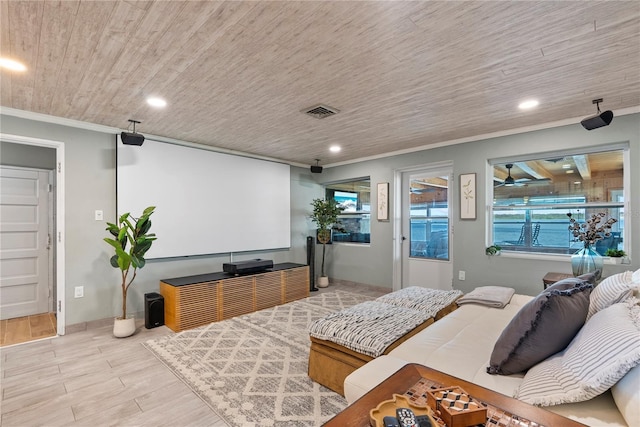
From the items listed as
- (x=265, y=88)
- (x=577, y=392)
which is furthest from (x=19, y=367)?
(x=577, y=392)

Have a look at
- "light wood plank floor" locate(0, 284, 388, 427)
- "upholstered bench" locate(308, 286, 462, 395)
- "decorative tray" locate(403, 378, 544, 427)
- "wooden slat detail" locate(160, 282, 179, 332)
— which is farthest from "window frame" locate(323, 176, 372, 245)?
"decorative tray" locate(403, 378, 544, 427)

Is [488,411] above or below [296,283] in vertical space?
above

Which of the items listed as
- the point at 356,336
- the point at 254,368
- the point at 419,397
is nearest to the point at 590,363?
the point at 419,397

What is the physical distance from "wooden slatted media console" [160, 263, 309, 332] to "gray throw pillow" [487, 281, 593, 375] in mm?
3240

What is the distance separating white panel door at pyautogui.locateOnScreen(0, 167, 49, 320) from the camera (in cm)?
394

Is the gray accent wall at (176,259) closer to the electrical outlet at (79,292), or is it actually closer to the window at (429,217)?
the electrical outlet at (79,292)

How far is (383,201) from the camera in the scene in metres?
5.34

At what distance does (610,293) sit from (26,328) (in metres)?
5.55

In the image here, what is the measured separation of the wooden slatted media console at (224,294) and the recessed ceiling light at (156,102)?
2.02 m

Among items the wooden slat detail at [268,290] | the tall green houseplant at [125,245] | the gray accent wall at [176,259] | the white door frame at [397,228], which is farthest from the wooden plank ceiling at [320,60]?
the wooden slat detail at [268,290]

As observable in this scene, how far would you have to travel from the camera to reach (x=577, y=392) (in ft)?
3.62

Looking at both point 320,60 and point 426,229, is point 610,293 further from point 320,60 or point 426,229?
point 426,229

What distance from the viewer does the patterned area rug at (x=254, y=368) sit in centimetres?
202

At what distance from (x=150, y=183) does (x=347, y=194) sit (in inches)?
142
